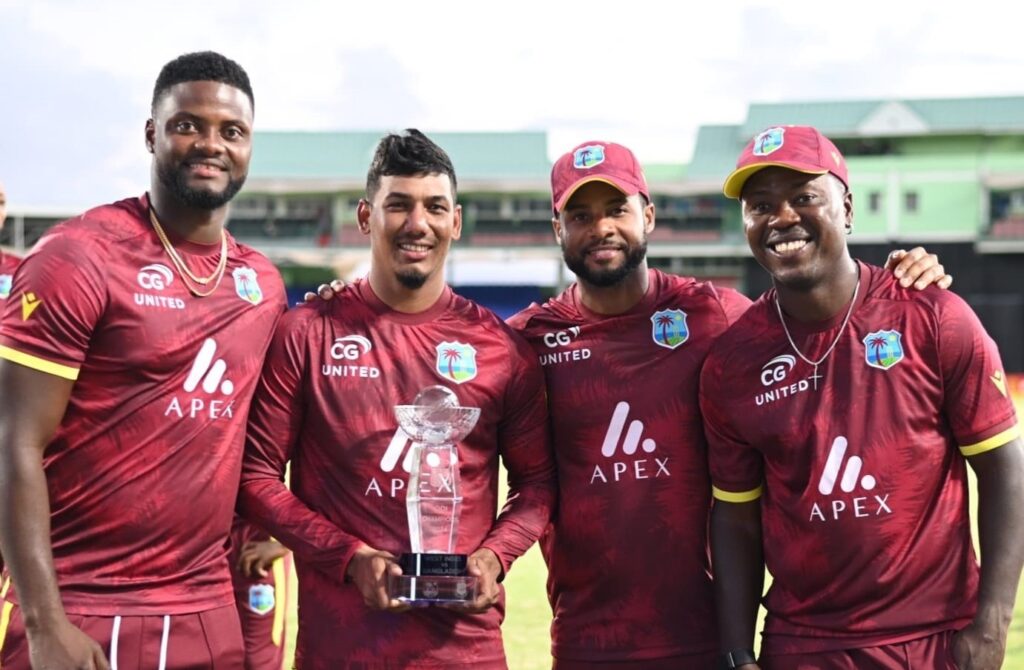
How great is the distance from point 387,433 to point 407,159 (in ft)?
3.08

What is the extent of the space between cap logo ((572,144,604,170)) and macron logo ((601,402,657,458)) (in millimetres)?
914

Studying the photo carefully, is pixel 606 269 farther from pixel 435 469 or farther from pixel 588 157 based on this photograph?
pixel 435 469

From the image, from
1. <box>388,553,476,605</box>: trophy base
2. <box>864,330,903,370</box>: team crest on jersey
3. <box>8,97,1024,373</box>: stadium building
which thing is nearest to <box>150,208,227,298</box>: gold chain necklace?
<box>388,553,476,605</box>: trophy base

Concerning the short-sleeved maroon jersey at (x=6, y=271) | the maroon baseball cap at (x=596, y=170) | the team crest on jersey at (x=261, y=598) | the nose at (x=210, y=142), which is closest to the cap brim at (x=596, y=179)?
the maroon baseball cap at (x=596, y=170)

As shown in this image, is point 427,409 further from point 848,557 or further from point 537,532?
point 848,557

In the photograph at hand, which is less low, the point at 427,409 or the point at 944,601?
the point at 427,409

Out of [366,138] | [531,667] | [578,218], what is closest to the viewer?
[578,218]

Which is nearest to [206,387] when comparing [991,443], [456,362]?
[456,362]

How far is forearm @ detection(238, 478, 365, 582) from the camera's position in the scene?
3842 mm

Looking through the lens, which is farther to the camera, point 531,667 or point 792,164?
point 531,667

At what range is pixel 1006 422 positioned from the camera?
12.1 ft

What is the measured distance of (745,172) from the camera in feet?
12.8

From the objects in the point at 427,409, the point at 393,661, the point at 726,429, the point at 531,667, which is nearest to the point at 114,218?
the point at 427,409

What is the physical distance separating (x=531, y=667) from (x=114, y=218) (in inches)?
166
